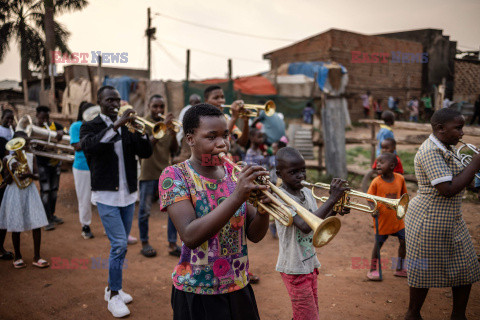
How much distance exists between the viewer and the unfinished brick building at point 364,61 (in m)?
21.5

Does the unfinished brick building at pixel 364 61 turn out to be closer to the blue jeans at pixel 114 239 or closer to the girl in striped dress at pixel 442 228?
the girl in striped dress at pixel 442 228

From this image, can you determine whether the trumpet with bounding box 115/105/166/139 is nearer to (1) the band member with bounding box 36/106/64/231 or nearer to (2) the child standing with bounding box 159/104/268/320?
(2) the child standing with bounding box 159/104/268/320

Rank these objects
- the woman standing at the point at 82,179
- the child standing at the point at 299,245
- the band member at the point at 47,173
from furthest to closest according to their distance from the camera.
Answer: the band member at the point at 47,173 < the woman standing at the point at 82,179 < the child standing at the point at 299,245

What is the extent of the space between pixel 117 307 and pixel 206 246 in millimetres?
2282

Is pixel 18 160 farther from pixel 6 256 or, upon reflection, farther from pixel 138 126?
pixel 138 126

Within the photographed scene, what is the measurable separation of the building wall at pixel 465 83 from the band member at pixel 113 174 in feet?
54.0

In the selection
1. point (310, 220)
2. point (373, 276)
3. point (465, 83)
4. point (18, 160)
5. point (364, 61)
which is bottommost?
point (373, 276)

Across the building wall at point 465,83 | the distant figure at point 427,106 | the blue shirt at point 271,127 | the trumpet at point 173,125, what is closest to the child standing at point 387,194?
the trumpet at point 173,125

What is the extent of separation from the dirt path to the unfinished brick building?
682 inches

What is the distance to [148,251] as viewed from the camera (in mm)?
5270

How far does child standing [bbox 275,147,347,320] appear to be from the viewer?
2531mm

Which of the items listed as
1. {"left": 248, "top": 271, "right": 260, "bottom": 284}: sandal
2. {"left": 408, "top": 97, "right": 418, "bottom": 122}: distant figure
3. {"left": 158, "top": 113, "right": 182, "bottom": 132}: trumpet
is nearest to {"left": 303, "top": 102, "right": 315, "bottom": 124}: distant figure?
{"left": 158, "top": 113, "right": 182, "bottom": 132}: trumpet

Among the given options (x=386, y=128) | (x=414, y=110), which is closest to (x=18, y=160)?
(x=386, y=128)

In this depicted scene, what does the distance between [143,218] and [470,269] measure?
4.19 meters
